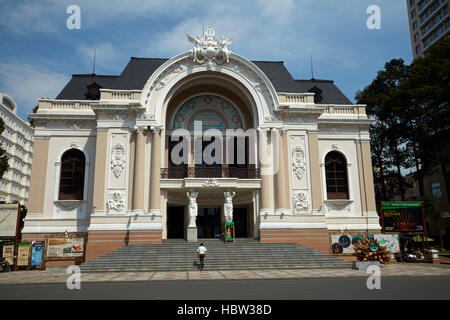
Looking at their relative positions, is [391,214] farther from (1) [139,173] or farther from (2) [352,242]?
(1) [139,173]

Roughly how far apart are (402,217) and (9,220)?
26852mm

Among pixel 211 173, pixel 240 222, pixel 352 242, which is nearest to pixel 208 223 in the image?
pixel 240 222

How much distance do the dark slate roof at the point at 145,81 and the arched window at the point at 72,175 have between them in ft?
16.8

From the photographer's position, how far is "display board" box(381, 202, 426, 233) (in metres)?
25.0

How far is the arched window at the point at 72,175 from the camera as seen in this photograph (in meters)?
26.3

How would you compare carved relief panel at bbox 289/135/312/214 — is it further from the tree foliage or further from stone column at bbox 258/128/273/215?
the tree foliage

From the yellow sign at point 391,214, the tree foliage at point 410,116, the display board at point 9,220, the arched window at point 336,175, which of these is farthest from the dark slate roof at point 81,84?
the tree foliage at point 410,116

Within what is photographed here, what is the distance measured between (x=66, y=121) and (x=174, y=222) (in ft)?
37.2

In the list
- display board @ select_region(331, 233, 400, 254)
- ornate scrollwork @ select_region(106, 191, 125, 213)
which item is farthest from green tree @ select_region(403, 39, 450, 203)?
ornate scrollwork @ select_region(106, 191, 125, 213)

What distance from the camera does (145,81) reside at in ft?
96.4

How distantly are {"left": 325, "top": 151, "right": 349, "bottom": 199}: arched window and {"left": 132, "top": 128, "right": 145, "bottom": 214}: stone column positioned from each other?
1420 cm

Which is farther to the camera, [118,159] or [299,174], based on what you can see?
[299,174]

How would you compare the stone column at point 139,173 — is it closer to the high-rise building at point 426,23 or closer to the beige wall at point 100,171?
the beige wall at point 100,171

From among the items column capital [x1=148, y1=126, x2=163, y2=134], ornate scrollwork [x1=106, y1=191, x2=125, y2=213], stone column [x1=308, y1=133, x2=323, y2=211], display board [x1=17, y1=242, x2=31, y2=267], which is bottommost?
display board [x1=17, y1=242, x2=31, y2=267]
